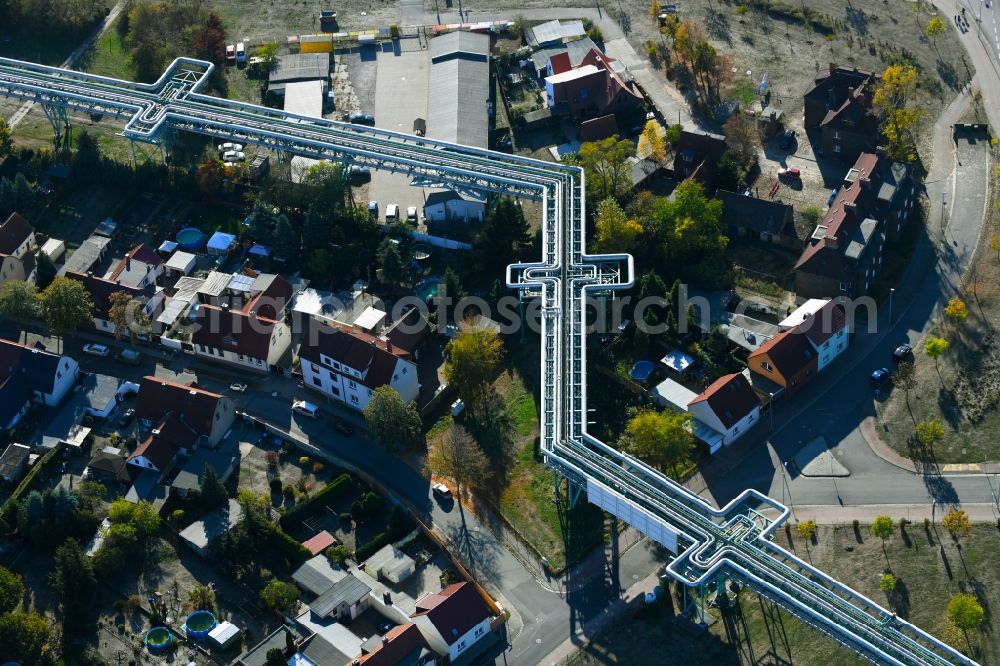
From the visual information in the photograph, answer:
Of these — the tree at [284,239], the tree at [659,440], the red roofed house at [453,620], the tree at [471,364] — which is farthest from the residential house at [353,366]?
the red roofed house at [453,620]

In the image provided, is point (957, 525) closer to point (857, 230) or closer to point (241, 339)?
point (857, 230)

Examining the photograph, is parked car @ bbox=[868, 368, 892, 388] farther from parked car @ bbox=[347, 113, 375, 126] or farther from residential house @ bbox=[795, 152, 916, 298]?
parked car @ bbox=[347, 113, 375, 126]

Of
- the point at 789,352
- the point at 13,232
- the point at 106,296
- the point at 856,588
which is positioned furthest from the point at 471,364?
the point at 13,232

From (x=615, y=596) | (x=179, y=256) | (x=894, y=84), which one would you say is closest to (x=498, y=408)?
(x=615, y=596)

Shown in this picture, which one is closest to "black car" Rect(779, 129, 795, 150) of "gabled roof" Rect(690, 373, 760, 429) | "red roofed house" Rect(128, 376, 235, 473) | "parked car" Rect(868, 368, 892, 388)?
"parked car" Rect(868, 368, 892, 388)

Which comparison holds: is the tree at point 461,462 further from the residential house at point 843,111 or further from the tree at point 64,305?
the residential house at point 843,111
